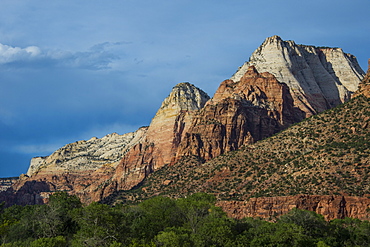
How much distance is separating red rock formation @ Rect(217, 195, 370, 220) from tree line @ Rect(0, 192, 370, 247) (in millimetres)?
6733

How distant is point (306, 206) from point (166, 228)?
135ft

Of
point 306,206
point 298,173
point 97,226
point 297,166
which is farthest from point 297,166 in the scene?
point 97,226

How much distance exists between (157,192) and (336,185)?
66.3 metres

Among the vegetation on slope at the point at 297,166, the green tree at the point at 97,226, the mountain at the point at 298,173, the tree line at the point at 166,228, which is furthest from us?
the vegetation on slope at the point at 297,166

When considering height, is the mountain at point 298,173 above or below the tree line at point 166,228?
above

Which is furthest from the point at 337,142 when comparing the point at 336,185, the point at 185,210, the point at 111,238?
the point at 111,238

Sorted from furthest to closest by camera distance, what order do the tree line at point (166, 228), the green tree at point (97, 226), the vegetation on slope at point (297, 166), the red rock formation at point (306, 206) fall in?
the vegetation on slope at point (297, 166), the red rock formation at point (306, 206), the tree line at point (166, 228), the green tree at point (97, 226)

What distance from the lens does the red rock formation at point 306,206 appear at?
120 metres

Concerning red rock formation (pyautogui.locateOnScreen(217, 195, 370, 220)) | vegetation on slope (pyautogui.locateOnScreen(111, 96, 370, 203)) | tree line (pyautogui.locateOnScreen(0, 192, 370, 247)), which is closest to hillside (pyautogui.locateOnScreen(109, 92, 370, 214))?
vegetation on slope (pyautogui.locateOnScreen(111, 96, 370, 203))

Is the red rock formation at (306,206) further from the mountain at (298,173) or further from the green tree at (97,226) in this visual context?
the green tree at (97,226)

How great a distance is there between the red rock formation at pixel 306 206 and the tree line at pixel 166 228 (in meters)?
6.73

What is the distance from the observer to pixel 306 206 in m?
125

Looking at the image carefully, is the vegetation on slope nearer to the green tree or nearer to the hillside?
the hillside

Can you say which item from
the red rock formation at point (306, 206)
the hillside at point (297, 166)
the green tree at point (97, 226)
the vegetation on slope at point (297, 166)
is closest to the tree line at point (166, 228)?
the green tree at point (97, 226)
